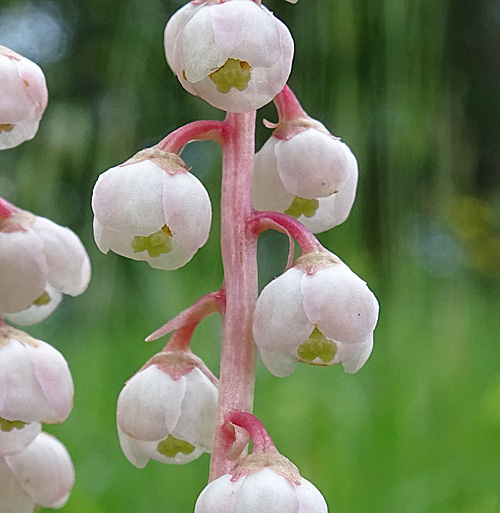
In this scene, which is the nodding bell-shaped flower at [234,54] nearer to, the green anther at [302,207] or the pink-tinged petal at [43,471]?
the green anther at [302,207]

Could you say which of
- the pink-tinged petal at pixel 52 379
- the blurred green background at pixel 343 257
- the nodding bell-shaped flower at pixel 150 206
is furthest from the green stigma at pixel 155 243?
the blurred green background at pixel 343 257

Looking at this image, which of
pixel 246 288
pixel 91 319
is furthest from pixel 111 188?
pixel 91 319

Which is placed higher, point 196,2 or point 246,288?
point 196,2

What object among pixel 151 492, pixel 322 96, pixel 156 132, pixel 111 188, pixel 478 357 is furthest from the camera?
→ pixel 156 132

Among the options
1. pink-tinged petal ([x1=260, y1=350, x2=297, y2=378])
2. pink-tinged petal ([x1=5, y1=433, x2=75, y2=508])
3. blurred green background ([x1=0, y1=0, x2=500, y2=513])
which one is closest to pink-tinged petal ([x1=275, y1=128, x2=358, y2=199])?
pink-tinged petal ([x1=260, y1=350, x2=297, y2=378])

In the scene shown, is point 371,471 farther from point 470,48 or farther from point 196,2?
point 470,48

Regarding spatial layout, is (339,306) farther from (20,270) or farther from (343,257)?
(343,257)

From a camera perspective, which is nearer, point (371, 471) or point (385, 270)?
point (371, 471)
